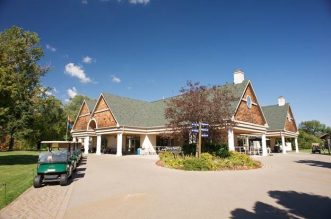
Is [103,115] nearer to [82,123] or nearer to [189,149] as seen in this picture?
[82,123]

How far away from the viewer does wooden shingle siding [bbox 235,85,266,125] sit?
27.2 metres

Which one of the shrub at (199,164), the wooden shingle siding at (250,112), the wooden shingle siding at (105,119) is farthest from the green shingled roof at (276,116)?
the shrub at (199,164)

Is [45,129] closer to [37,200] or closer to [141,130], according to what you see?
[141,130]

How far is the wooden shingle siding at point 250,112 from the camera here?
27200 mm

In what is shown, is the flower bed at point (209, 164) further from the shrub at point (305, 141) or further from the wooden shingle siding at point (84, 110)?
the shrub at point (305, 141)

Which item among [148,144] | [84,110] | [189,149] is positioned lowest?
[189,149]

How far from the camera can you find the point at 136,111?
36.3 m

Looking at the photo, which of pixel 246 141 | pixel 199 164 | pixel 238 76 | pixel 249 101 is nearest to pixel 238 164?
pixel 199 164

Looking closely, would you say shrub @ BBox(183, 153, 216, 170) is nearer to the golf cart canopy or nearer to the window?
the golf cart canopy

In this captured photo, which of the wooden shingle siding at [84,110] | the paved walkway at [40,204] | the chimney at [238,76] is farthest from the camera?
the wooden shingle siding at [84,110]

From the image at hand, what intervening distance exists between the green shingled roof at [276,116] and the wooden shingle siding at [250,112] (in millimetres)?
9037

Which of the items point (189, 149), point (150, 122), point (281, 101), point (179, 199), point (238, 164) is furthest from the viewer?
point (281, 101)

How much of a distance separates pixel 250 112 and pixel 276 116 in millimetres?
14828

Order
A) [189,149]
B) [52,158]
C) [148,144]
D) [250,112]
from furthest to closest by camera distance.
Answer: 1. [148,144]
2. [250,112]
3. [189,149]
4. [52,158]
